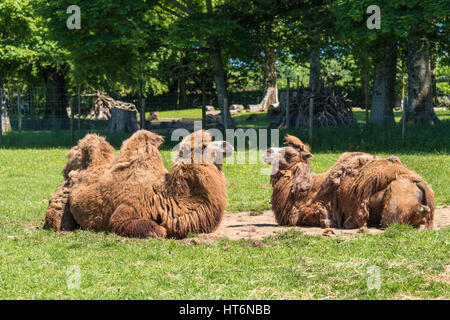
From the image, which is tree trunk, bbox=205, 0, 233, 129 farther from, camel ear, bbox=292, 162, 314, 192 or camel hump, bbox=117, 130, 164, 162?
camel hump, bbox=117, 130, 164, 162

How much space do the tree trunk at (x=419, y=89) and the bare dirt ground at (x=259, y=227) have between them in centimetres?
1417

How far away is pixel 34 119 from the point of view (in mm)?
29016

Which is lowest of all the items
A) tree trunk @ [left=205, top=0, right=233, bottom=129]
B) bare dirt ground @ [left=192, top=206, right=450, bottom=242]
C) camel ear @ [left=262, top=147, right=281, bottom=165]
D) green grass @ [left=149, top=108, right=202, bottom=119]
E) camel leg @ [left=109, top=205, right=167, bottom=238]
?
bare dirt ground @ [left=192, top=206, right=450, bottom=242]

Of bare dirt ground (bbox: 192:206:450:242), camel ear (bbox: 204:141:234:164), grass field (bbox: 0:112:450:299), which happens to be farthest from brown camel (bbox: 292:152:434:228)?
camel ear (bbox: 204:141:234:164)

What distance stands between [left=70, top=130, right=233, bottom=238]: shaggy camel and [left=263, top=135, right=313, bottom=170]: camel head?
1.32 m

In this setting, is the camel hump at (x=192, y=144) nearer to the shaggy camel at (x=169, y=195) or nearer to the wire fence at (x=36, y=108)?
the shaggy camel at (x=169, y=195)

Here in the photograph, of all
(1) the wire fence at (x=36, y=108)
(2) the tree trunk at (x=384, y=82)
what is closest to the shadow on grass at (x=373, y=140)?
(1) the wire fence at (x=36, y=108)

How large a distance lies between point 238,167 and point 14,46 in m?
21.8

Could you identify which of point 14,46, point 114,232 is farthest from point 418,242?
point 14,46

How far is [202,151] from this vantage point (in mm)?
7023

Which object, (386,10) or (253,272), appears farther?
(386,10)

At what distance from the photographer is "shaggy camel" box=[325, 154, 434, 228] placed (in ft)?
24.2

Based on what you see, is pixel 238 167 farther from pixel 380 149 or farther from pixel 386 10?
pixel 386 10

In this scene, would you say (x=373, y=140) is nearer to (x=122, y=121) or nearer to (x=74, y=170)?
(x=74, y=170)
